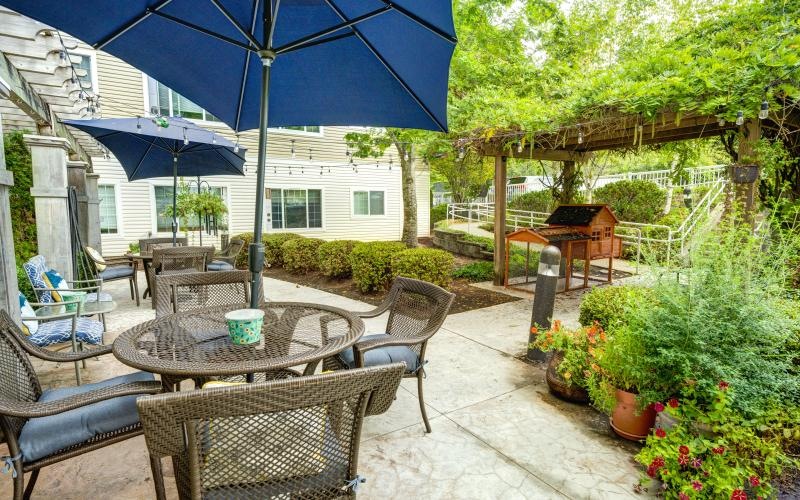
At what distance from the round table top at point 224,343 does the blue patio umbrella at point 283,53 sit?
350 mm

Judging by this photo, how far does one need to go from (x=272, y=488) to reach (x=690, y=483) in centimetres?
196

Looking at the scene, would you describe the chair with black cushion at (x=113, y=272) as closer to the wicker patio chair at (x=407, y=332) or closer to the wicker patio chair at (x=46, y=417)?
the wicker patio chair at (x=46, y=417)

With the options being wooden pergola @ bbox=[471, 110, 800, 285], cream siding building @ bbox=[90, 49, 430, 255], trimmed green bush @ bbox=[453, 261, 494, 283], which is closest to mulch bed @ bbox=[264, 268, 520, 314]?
trimmed green bush @ bbox=[453, 261, 494, 283]

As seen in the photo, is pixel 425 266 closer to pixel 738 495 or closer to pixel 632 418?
pixel 632 418

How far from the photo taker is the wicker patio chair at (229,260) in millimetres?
7074

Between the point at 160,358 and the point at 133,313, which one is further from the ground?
the point at 160,358

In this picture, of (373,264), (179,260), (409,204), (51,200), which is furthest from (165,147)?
(409,204)

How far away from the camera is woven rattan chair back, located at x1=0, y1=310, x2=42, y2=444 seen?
77.0 inches

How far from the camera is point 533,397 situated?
3.36 m

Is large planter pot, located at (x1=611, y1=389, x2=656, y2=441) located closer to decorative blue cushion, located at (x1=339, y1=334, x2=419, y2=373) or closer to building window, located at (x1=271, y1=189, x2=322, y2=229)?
decorative blue cushion, located at (x1=339, y1=334, x2=419, y2=373)

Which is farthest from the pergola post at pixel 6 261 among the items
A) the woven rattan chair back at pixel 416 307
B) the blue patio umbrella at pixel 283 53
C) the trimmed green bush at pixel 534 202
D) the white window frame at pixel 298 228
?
the trimmed green bush at pixel 534 202

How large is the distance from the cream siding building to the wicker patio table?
9.47 m

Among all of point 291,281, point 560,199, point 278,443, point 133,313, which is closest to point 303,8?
point 278,443

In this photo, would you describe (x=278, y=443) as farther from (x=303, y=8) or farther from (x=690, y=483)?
(x=303, y=8)
